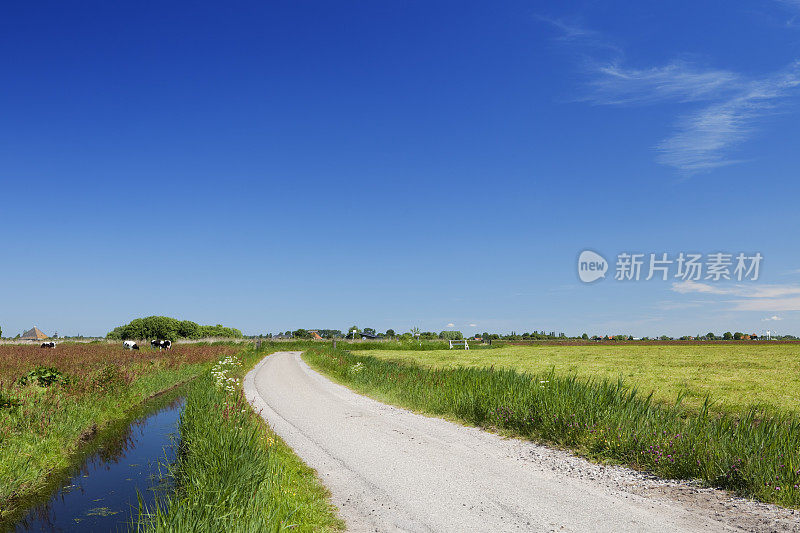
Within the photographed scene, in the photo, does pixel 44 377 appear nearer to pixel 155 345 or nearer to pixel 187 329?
pixel 155 345

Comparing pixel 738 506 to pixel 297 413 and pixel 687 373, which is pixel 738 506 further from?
pixel 687 373

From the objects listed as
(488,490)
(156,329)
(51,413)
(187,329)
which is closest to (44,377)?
(51,413)

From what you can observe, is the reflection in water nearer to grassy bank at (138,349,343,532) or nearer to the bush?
grassy bank at (138,349,343,532)

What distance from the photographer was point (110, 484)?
36.4ft

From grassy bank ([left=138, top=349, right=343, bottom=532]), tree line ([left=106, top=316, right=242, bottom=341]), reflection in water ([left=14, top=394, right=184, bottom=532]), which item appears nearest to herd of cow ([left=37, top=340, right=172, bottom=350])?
reflection in water ([left=14, top=394, right=184, bottom=532])

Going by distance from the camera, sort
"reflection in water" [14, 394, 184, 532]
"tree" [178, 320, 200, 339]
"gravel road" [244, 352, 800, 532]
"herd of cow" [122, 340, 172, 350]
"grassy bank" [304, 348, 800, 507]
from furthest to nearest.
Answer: "tree" [178, 320, 200, 339]
"herd of cow" [122, 340, 172, 350]
"reflection in water" [14, 394, 184, 532]
"grassy bank" [304, 348, 800, 507]
"gravel road" [244, 352, 800, 532]

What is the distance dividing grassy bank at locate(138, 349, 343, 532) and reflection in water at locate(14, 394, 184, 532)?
771mm

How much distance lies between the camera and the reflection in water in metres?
9.00

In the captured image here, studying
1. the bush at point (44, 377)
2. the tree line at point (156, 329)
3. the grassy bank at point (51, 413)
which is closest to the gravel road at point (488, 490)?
the grassy bank at point (51, 413)

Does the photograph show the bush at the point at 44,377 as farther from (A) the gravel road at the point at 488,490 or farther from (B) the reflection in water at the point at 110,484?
(A) the gravel road at the point at 488,490

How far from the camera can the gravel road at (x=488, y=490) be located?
7.05 m

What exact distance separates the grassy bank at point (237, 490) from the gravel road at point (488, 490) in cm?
54

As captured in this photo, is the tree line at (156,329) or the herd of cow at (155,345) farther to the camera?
the tree line at (156,329)

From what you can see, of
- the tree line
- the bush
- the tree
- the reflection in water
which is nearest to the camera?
the reflection in water
